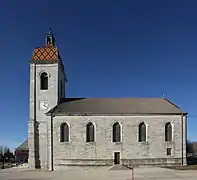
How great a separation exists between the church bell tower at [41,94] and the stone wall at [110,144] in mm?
2634

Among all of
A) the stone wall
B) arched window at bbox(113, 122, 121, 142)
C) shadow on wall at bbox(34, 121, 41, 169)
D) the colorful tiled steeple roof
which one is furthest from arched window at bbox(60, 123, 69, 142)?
the colorful tiled steeple roof

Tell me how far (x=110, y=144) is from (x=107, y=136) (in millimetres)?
1083

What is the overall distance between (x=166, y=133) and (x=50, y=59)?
18329mm

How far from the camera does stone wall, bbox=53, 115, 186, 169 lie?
46062 millimetres

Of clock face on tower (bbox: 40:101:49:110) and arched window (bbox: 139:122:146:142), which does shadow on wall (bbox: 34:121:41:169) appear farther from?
arched window (bbox: 139:122:146:142)

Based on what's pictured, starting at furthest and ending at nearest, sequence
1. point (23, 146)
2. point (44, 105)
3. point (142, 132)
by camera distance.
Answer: point (23, 146)
point (44, 105)
point (142, 132)

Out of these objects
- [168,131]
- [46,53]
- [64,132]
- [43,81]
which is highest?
[46,53]

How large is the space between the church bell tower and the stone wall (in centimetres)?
263

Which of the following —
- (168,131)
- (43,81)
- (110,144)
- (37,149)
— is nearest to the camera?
(110,144)

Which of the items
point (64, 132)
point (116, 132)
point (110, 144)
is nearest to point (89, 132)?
point (110, 144)

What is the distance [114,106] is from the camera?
159 feet

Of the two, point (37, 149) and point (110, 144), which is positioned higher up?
point (110, 144)

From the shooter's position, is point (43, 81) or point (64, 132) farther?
point (43, 81)

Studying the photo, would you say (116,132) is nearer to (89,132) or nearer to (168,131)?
(89,132)
